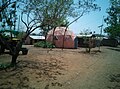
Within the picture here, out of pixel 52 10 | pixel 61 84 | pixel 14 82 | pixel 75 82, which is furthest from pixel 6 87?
pixel 52 10

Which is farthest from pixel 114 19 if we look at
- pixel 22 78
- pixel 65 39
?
pixel 22 78

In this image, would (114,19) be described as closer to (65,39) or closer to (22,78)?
(65,39)

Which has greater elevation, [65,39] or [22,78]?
[65,39]

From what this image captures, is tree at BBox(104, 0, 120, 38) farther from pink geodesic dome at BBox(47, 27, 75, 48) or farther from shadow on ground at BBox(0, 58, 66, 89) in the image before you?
shadow on ground at BBox(0, 58, 66, 89)

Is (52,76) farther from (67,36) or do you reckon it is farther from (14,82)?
(67,36)

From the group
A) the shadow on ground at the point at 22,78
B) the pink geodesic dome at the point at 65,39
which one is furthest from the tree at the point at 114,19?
the shadow on ground at the point at 22,78

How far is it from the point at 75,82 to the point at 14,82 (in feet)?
11.2

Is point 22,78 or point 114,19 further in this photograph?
point 114,19

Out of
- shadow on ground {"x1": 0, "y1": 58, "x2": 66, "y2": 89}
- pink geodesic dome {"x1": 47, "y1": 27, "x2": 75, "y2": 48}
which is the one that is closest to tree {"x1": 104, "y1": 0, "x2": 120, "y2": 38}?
pink geodesic dome {"x1": 47, "y1": 27, "x2": 75, "y2": 48}

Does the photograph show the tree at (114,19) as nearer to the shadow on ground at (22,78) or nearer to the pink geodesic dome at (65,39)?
the pink geodesic dome at (65,39)

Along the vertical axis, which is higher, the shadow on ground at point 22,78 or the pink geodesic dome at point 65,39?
the pink geodesic dome at point 65,39

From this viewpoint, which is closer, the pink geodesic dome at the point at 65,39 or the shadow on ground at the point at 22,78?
the shadow on ground at the point at 22,78

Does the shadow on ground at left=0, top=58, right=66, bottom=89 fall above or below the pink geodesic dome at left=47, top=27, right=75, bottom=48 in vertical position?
below

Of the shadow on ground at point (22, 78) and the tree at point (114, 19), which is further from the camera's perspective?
the tree at point (114, 19)
